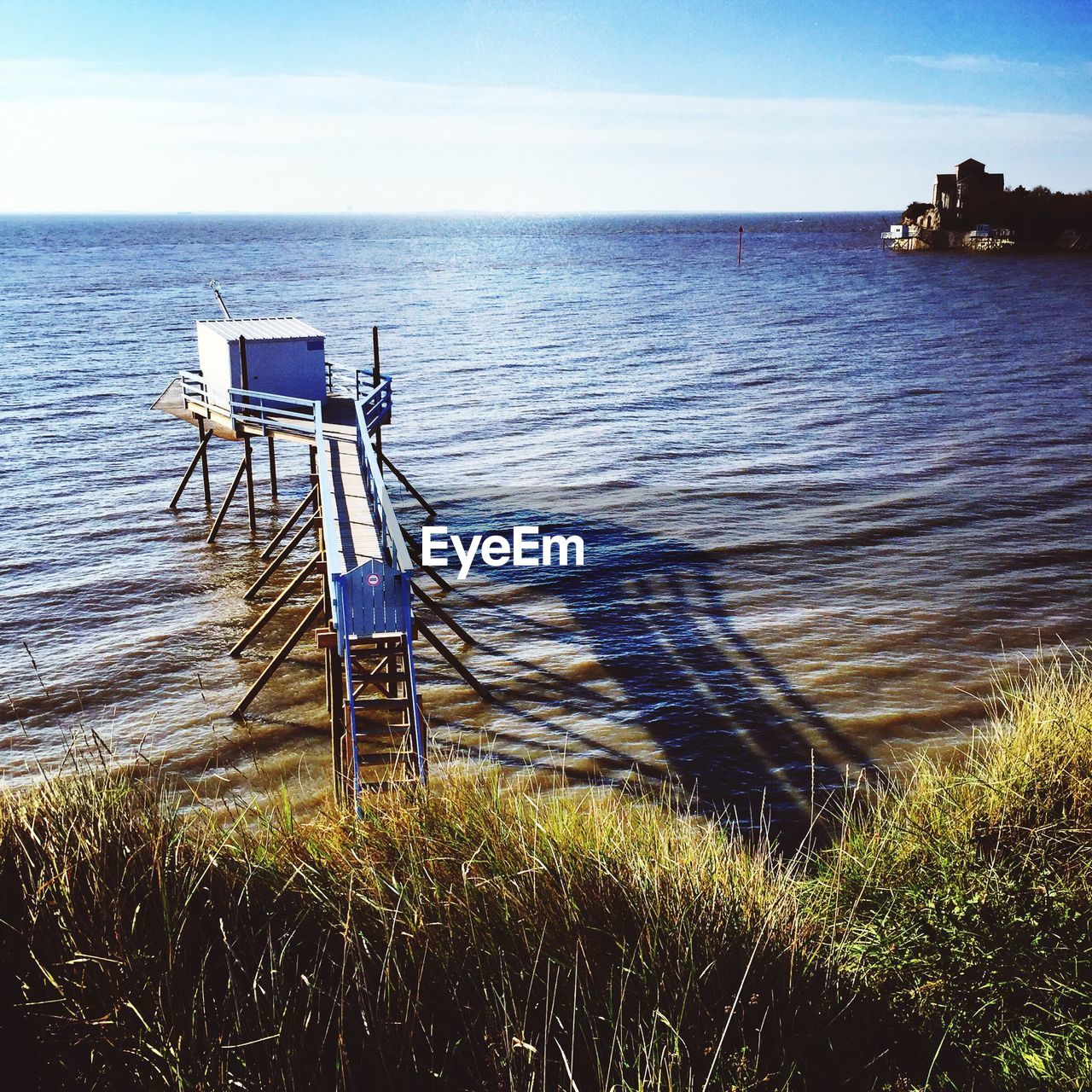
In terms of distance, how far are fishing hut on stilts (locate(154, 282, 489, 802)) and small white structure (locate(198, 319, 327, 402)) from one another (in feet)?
0.09

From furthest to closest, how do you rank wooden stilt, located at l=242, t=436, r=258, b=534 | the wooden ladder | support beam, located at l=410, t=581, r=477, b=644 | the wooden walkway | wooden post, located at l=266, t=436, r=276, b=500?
wooden post, located at l=266, t=436, r=276, b=500, wooden stilt, located at l=242, t=436, r=258, b=534, support beam, located at l=410, t=581, r=477, b=644, the wooden walkway, the wooden ladder

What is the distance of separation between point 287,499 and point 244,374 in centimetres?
643

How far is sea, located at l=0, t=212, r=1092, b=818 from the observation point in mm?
16422

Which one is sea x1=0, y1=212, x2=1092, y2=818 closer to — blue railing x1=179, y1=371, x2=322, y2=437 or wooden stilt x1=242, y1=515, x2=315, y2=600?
wooden stilt x1=242, y1=515, x2=315, y2=600

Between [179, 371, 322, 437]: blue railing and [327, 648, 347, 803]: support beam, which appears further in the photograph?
[179, 371, 322, 437]: blue railing

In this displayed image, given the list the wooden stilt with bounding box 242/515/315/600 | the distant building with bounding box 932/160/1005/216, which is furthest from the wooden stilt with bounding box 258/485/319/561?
the distant building with bounding box 932/160/1005/216

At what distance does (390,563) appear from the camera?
1495cm

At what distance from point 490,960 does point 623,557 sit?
19.0 metres

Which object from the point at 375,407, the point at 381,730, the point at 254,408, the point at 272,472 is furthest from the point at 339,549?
the point at 272,472

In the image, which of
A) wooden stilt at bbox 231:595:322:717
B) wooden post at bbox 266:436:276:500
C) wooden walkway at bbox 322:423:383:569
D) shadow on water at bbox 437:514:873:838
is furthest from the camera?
wooden post at bbox 266:436:276:500

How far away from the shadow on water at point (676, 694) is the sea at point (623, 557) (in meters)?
0.07

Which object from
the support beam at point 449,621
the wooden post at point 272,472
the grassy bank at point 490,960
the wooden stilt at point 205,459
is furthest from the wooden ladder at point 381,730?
the wooden stilt at point 205,459

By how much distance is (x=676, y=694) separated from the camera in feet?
58.4

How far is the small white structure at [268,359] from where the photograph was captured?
974 inches
